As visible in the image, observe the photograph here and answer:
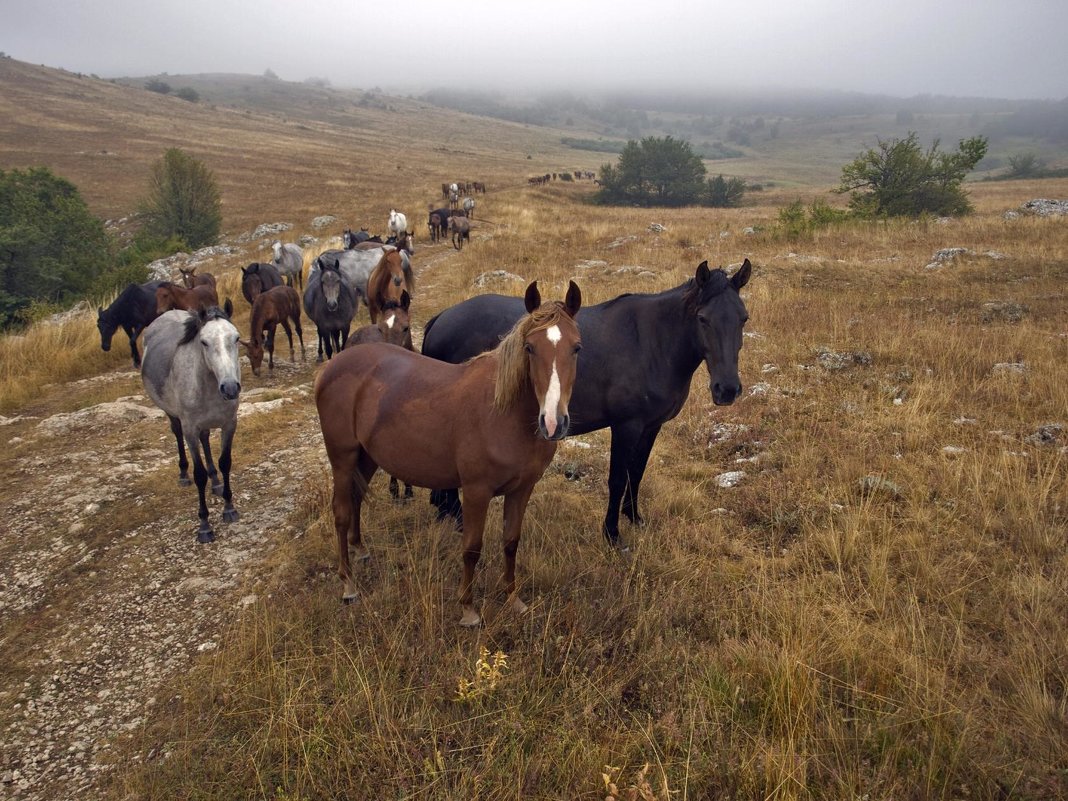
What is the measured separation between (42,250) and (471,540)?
19984 mm

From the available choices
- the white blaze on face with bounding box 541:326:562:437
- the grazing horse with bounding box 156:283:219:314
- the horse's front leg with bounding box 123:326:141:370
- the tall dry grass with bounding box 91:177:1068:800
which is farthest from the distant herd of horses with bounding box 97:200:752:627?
the horse's front leg with bounding box 123:326:141:370

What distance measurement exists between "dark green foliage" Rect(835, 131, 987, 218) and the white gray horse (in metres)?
22.1

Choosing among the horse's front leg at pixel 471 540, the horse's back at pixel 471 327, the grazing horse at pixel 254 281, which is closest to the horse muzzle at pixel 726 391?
the horse's front leg at pixel 471 540

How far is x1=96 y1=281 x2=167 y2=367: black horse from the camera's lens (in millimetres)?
10828

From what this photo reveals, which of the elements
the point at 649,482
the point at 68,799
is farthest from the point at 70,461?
the point at 649,482

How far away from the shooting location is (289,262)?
18297mm

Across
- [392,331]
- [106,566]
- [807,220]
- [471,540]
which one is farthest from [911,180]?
[106,566]

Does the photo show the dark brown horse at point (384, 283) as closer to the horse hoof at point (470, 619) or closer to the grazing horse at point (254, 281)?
the horse hoof at point (470, 619)

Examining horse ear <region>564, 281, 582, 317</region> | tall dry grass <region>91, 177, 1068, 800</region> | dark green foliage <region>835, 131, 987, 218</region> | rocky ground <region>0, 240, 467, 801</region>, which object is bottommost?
rocky ground <region>0, 240, 467, 801</region>

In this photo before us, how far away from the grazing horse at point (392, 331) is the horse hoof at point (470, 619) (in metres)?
2.31

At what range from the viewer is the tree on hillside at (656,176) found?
47.5 m

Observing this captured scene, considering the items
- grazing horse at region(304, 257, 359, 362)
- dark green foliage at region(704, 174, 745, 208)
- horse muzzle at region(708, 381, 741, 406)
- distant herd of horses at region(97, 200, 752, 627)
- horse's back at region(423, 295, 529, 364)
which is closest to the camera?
distant herd of horses at region(97, 200, 752, 627)

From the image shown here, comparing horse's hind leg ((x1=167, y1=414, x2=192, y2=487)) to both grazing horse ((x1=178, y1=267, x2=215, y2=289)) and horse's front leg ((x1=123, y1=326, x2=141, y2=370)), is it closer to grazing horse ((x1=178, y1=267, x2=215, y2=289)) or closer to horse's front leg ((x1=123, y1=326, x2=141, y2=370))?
horse's front leg ((x1=123, y1=326, x2=141, y2=370))

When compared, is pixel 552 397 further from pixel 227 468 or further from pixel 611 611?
pixel 227 468
